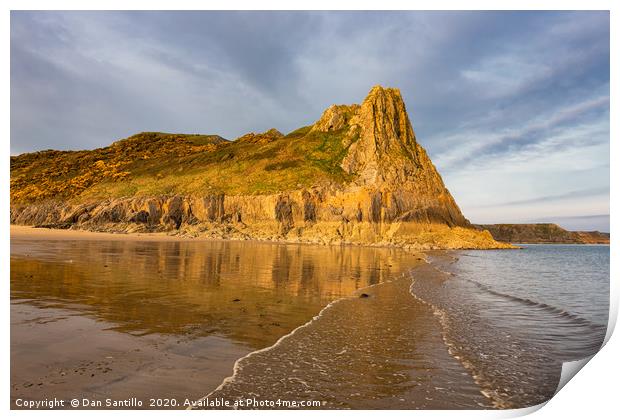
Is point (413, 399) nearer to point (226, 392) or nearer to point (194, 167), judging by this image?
point (226, 392)

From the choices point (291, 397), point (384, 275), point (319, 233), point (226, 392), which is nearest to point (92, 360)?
point (226, 392)

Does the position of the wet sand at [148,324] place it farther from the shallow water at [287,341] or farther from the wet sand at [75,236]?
the wet sand at [75,236]

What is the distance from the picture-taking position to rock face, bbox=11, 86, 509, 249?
2247 inches

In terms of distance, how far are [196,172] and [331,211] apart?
2883 centimetres

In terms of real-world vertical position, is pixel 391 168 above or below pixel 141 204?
above

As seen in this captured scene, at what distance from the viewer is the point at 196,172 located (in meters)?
72.6

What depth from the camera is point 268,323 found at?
859 cm

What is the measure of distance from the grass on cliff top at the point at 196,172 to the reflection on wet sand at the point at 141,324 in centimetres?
4973

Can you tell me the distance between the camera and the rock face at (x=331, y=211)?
57062 millimetres

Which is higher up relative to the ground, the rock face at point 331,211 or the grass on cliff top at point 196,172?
the grass on cliff top at point 196,172

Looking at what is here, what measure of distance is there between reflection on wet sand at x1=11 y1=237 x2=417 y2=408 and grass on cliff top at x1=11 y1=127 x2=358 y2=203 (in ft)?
163

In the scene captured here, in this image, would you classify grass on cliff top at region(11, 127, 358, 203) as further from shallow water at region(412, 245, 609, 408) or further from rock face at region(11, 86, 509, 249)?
shallow water at region(412, 245, 609, 408)

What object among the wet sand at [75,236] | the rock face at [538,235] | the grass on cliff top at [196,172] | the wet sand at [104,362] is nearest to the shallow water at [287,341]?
the wet sand at [104,362]

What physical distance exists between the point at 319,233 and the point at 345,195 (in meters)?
7.29
